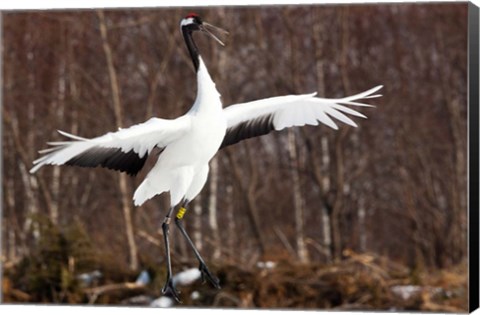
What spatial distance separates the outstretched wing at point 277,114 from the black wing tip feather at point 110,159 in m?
0.82

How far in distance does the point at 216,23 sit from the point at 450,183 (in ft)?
8.85

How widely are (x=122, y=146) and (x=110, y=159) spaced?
0.43 ft

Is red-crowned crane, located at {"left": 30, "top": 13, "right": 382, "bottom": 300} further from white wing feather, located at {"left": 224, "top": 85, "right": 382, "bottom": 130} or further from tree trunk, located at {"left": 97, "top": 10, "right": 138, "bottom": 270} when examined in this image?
tree trunk, located at {"left": 97, "top": 10, "right": 138, "bottom": 270}

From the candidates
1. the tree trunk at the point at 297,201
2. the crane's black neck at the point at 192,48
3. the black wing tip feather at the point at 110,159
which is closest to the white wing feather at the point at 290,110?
the crane's black neck at the point at 192,48

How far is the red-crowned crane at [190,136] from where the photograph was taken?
Result: 916cm

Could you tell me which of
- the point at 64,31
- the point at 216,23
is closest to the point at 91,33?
the point at 64,31

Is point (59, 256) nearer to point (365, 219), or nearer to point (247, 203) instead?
point (247, 203)

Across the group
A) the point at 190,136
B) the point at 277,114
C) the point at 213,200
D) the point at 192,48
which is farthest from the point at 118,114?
the point at 190,136

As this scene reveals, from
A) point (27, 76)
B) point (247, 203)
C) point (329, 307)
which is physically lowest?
point (329, 307)

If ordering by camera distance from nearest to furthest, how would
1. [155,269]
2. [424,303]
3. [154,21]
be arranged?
[424,303] → [155,269] → [154,21]

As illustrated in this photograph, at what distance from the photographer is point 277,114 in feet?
32.9

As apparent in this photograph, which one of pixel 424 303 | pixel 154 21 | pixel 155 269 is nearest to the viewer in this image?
pixel 424 303

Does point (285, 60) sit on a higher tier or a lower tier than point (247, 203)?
higher

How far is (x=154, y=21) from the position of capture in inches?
511
